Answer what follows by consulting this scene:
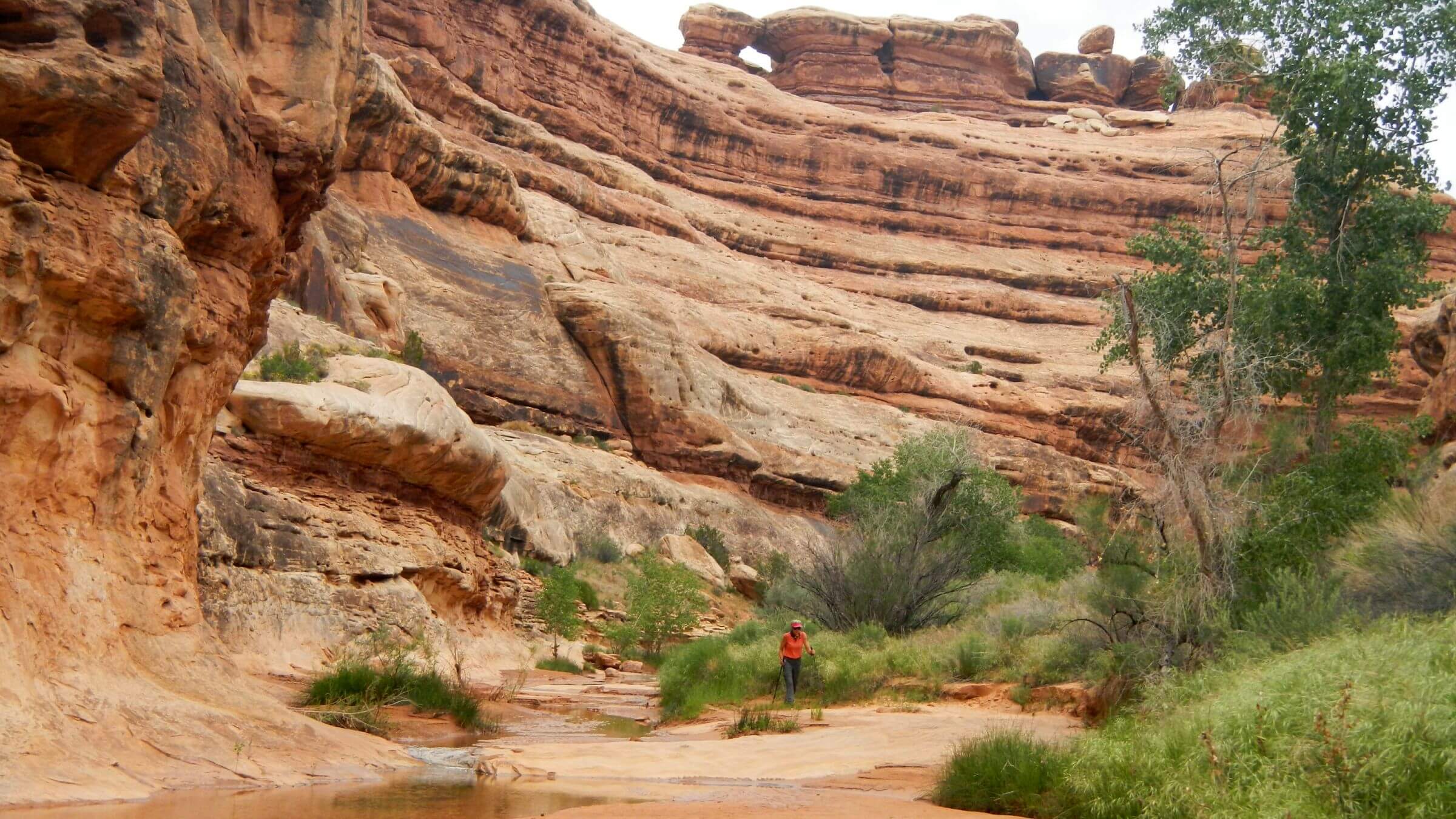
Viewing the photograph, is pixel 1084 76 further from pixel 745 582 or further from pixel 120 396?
pixel 120 396

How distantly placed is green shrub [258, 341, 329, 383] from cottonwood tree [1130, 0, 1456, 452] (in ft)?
38.6

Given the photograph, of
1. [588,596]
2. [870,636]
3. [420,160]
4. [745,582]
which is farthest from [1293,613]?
[420,160]

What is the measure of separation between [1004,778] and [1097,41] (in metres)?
99.4

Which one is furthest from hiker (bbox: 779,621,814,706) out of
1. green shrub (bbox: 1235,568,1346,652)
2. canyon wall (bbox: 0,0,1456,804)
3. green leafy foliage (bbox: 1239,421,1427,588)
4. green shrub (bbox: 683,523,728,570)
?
green shrub (bbox: 683,523,728,570)

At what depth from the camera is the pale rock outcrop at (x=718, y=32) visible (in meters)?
87.4

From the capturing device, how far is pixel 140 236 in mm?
7602

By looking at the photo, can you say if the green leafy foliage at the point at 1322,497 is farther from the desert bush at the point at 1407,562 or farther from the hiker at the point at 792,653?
the hiker at the point at 792,653

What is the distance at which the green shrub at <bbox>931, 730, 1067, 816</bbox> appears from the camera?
23.8 feet

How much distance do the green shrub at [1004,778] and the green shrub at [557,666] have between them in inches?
470

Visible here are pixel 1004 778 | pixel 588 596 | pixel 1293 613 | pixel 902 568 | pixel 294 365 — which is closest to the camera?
pixel 1004 778

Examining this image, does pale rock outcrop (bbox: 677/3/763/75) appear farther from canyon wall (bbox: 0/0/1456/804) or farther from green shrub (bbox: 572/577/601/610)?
green shrub (bbox: 572/577/601/610)

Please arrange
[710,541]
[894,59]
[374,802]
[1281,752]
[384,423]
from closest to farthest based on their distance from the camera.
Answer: [1281,752] < [374,802] < [384,423] < [710,541] < [894,59]

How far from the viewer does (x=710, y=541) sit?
3344 centimetres

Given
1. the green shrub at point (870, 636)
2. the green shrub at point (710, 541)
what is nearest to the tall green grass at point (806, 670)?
the green shrub at point (870, 636)
